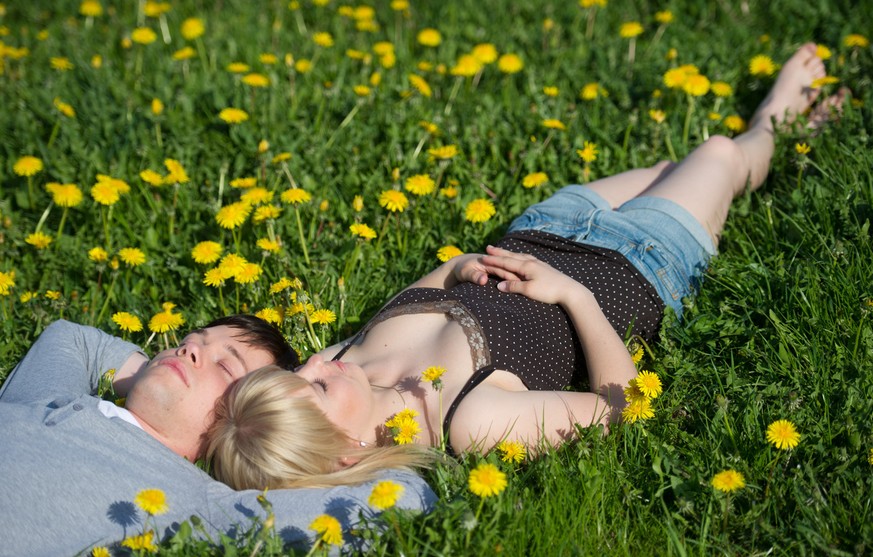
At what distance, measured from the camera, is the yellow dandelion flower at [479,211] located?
329 cm

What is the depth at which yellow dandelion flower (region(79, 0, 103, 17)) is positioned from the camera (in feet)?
16.8

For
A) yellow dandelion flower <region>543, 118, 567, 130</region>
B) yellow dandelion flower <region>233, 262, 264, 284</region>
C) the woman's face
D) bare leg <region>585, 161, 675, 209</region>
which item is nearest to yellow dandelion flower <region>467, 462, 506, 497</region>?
the woman's face

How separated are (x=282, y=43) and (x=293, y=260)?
1.88m

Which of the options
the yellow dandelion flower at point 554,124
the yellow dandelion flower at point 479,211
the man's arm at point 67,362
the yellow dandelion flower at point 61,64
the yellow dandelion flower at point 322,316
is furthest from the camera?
the yellow dandelion flower at point 61,64

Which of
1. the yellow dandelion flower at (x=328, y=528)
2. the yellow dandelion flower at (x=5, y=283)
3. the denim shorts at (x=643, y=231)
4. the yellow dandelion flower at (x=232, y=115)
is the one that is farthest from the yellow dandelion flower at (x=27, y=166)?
the yellow dandelion flower at (x=328, y=528)

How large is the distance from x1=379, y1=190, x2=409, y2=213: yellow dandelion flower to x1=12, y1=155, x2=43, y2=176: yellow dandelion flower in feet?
4.57

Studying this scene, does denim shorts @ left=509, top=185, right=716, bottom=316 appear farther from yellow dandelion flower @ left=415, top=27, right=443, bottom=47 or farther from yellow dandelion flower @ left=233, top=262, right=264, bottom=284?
yellow dandelion flower @ left=415, top=27, right=443, bottom=47

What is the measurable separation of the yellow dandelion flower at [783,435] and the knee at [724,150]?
135cm

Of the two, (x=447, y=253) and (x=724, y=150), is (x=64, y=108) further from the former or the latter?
(x=724, y=150)

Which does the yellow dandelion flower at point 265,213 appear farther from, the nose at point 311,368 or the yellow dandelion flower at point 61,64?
the yellow dandelion flower at point 61,64

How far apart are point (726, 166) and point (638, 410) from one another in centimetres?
130

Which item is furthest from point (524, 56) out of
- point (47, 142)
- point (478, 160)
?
point (47, 142)

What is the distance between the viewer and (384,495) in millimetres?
2035

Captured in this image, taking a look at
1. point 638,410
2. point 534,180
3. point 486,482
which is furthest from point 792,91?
point 486,482
